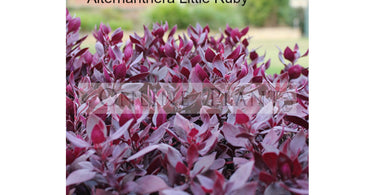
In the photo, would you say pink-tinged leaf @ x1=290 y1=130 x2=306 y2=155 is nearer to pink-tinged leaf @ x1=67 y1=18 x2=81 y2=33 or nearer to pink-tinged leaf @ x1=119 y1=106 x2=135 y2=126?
pink-tinged leaf @ x1=119 y1=106 x2=135 y2=126

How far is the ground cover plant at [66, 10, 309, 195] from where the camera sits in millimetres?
824

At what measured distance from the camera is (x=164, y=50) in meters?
1.79

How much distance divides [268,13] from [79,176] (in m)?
9.54

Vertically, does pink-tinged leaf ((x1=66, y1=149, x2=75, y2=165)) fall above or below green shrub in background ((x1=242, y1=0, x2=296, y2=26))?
below


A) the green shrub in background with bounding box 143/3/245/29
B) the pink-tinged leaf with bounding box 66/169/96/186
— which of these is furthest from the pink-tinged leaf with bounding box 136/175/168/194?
the green shrub in background with bounding box 143/3/245/29

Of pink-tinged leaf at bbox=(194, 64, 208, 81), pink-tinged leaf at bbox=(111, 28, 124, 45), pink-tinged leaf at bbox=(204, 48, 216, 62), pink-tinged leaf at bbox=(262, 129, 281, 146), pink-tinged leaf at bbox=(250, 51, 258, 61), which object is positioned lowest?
pink-tinged leaf at bbox=(262, 129, 281, 146)

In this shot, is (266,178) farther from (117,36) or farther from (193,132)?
(117,36)

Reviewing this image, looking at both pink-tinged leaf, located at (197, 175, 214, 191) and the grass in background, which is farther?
the grass in background

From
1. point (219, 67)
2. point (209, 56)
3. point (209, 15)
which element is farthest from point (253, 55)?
point (209, 15)

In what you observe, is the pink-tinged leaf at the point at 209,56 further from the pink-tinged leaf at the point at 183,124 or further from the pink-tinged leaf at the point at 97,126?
the pink-tinged leaf at the point at 97,126

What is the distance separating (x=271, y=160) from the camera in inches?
32.5

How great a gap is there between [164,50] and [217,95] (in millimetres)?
638

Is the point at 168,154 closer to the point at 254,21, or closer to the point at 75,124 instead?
the point at 75,124

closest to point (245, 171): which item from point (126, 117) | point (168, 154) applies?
point (168, 154)
